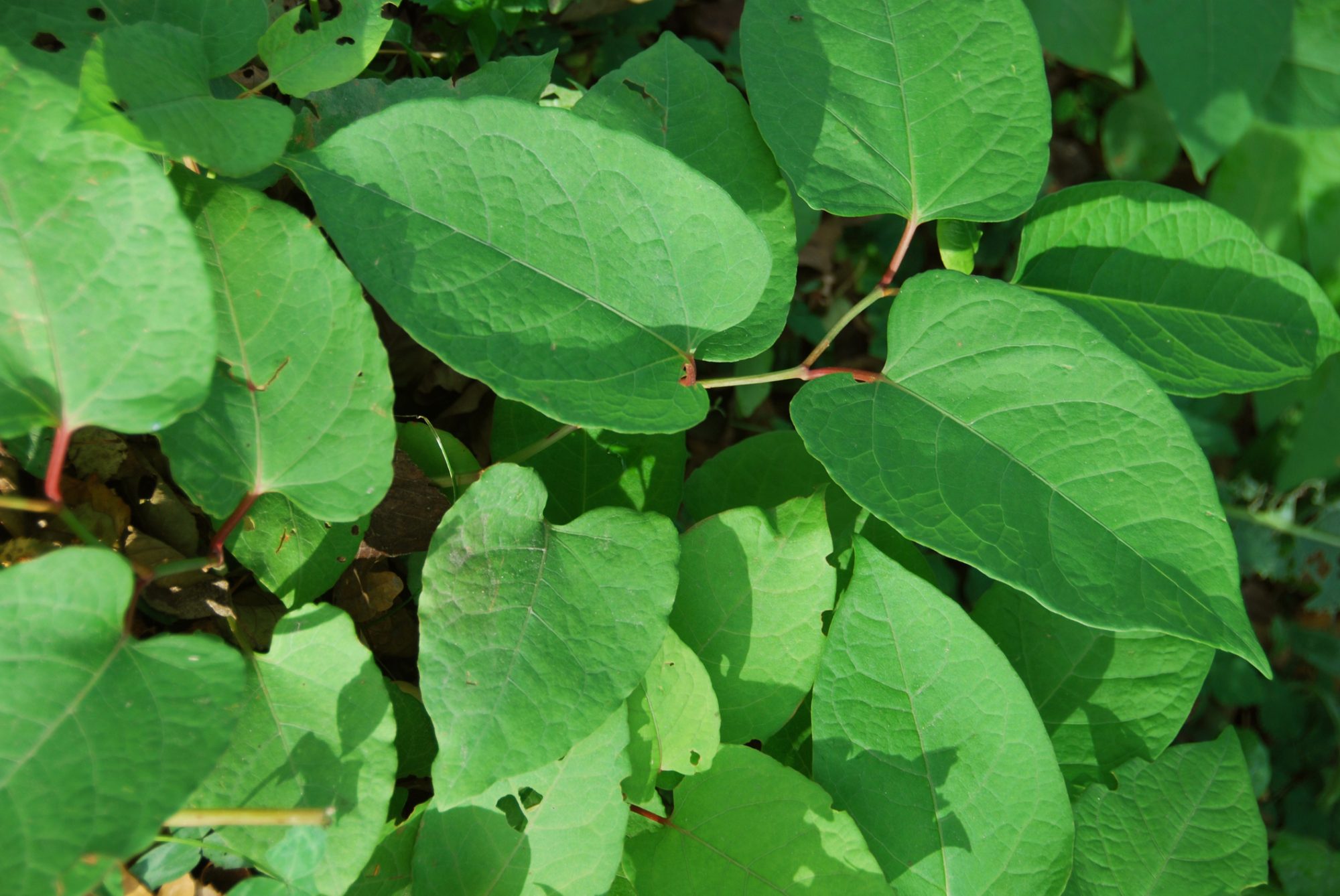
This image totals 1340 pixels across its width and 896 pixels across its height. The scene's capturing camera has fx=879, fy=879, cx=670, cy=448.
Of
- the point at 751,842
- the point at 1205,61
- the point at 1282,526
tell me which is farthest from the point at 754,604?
the point at 1282,526

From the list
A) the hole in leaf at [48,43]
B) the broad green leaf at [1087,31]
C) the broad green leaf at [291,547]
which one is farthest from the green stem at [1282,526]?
the hole in leaf at [48,43]

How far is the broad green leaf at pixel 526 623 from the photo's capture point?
37.9 inches

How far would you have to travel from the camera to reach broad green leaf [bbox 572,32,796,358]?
4.14 feet

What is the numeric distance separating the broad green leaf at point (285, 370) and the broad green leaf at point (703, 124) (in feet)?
1.61

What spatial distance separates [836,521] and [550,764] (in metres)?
0.58

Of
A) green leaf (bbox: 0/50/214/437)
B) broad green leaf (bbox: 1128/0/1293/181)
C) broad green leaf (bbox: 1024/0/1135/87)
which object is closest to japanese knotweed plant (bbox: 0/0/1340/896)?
green leaf (bbox: 0/50/214/437)

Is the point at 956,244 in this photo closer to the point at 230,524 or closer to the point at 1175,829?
the point at 1175,829

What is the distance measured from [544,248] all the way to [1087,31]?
1.71 meters

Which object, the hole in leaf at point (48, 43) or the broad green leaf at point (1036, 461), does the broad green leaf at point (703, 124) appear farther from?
the hole in leaf at point (48, 43)

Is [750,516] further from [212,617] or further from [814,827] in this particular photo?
[212,617]

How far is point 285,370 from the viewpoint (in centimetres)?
99

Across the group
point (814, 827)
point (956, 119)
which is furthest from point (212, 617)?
point (956, 119)

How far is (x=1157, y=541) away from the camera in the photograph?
43.8 inches

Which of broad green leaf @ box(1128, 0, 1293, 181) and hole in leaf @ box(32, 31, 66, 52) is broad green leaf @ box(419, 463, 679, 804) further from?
broad green leaf @ box(1128, 0, 1293, 181)
